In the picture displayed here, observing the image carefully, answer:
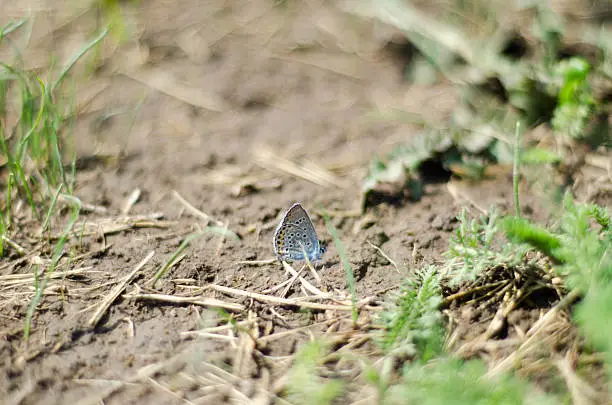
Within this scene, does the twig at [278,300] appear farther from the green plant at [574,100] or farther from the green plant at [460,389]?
the green plant at [574,100]

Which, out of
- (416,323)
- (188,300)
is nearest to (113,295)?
(188,300)

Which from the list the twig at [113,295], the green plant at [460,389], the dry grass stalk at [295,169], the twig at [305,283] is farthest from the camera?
the dry grass stalk at [295,169]

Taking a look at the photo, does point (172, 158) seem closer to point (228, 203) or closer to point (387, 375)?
point (228, 203)

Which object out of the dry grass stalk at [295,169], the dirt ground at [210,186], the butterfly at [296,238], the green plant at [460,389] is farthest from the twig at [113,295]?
the green plant at [460,389]

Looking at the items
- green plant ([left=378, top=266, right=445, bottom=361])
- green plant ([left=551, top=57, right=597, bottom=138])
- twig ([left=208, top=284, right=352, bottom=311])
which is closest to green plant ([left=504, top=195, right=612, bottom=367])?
green plant ([left=378, top=266, right=445, bottom=361])

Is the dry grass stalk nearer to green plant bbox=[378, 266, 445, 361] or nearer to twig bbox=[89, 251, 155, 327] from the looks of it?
twig bbox=[89, 251, 155, 327]
